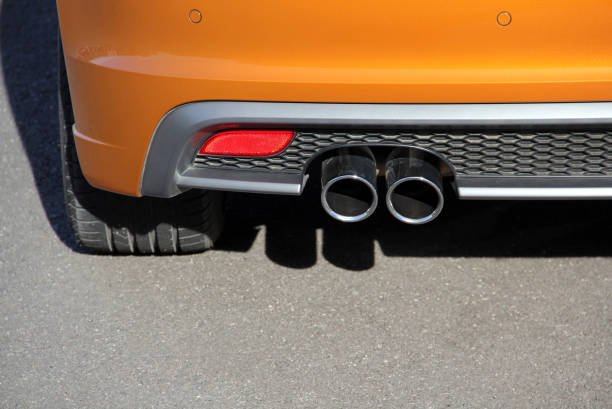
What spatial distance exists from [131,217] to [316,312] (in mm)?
666

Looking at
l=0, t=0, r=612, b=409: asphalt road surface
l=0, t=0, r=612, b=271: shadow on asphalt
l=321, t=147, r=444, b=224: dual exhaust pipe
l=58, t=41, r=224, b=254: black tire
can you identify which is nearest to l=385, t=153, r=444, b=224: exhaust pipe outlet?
l=321, t=147, r=444, b=224: dual exhaust pipe

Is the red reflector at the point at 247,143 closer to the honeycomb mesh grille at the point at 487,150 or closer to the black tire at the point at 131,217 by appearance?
the honeycomb mesh grille at the point at 487,150

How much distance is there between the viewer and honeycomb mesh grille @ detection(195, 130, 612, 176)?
75.4 inches

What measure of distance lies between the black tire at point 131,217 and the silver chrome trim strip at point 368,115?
561 millimetres

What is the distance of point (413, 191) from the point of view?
2.00 meters

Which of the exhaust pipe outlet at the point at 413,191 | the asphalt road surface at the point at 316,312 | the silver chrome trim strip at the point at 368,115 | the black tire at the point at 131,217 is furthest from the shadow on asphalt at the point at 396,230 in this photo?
the silver chrome trim strip at the point at 368,115

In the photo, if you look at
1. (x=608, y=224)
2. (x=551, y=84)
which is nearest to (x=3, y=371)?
(x=551, y=84)

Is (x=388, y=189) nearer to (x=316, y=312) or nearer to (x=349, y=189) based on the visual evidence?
(x=349, y=189)

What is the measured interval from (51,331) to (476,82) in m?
1.42

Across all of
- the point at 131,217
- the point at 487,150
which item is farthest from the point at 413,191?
the point at 131,217

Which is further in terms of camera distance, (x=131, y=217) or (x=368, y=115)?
(x=131, y=217)

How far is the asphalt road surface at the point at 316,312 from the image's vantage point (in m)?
2.08

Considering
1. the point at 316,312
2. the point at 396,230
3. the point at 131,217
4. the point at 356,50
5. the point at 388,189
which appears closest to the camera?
the point at 356,50

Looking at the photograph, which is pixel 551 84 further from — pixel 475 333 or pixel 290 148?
pixel 475 333
